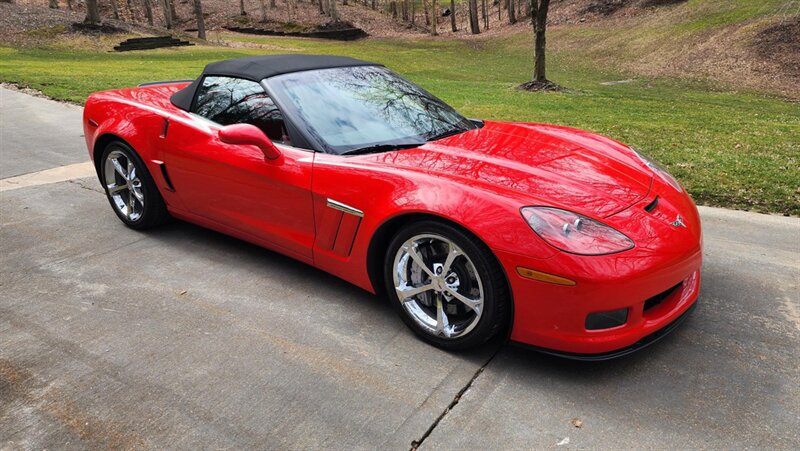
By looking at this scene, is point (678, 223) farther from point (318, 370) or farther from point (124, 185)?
point (124, 185)

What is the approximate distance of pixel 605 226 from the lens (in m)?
2.66

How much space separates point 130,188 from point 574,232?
3399mm

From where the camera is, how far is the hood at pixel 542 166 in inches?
111

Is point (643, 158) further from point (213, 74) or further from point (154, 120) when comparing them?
point (154, 120)

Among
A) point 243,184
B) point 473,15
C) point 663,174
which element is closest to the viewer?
point 663,174

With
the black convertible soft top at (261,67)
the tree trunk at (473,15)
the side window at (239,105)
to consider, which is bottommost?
the side window at (239,105)

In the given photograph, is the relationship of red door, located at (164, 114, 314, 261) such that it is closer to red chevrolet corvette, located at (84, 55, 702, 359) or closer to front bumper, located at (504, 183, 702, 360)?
red chevrolet corvette, located at (84, 55, 702, 359)

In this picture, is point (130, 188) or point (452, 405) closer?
point (452, 405)

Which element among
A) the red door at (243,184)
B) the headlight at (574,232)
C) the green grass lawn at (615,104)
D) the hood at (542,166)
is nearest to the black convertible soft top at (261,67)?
the red door at (243,184)

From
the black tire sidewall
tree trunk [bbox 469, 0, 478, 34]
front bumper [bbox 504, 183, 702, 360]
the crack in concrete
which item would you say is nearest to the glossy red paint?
front bumper [bbox 504, 183, 702, 360]

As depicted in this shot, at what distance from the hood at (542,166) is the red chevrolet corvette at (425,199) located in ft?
0.04

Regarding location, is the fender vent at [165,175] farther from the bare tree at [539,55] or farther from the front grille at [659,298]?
the bare tree at [539,55]

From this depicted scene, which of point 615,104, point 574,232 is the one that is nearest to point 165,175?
point 574,232

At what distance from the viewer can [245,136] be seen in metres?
3.25
